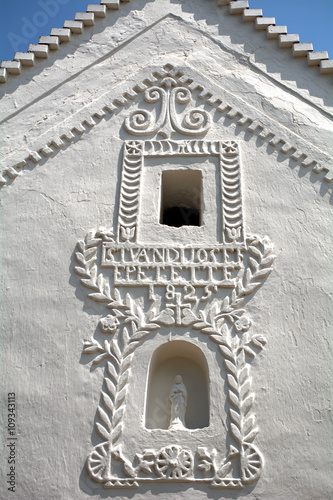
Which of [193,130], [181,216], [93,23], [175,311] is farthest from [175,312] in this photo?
[93,23]

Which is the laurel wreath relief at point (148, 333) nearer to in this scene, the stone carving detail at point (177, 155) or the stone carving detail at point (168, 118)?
the stone carving detail at point (177, 155)

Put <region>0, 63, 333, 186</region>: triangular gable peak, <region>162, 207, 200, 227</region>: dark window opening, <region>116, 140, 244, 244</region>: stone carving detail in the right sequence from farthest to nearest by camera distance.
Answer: <region>162, 207, 200, 227</region>: dark window opening
<region>0, 63, 333, 186</region>: triangular gable peak
<region>116, 140, 244, 244</region>: stone carving detail

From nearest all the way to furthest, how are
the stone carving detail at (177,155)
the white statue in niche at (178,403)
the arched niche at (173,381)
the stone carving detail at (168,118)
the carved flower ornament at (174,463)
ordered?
1. the carved flower ornament at (174,463)
2. the white statue in niche at (178,403)
3. the arched niche at (173,381)
4. the stone carving detail at (177,155)
5. the stone carving detail at (168,118)

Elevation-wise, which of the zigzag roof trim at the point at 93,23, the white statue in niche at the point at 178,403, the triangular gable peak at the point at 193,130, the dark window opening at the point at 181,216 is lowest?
the white statue in niche at the point at 178,403

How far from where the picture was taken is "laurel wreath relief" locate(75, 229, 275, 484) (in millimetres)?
A: 6648

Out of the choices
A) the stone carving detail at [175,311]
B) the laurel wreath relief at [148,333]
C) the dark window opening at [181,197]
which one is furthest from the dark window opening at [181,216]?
the laurel wreath relief at [148,333]

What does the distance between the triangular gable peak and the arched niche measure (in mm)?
2747

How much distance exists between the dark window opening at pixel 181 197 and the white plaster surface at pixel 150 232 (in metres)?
0.21

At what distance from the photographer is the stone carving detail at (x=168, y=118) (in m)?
8.87

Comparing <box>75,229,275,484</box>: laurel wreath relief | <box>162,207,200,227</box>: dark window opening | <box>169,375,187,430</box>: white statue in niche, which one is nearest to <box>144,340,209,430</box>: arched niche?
<box>169,375,187,430</box>: white statue in niche

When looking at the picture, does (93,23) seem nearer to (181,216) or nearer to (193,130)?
(193,130)

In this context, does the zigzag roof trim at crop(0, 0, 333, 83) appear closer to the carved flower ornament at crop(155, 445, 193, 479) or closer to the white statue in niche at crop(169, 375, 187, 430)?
the white statue in niche at crop(169, 375, 187, 430)

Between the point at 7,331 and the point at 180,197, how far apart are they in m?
→ 2.94

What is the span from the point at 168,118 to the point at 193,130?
403 mm
